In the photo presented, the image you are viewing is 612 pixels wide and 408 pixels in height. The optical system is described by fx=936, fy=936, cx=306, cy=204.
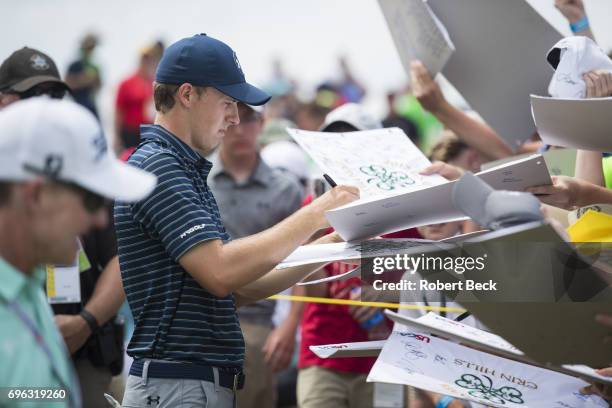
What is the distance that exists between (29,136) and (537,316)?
54.9 inches

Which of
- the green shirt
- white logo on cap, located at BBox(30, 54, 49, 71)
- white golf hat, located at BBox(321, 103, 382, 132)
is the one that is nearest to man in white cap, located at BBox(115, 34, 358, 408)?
the green shirt

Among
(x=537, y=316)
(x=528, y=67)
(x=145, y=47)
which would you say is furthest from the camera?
(x=145, y=47)

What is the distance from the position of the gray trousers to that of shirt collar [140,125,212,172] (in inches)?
26.5

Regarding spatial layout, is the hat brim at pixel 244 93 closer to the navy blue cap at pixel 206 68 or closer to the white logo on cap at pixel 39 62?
the navy blue cap at pixel 206 68

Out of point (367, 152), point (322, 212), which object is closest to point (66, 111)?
point (322, 212)

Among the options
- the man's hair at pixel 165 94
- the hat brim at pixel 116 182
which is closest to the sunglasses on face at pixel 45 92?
the man's hair at pixel 165 94

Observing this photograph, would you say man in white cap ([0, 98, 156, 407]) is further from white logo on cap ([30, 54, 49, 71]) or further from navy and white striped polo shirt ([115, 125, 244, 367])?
white logo on cap ([30, 54, 49, 71])

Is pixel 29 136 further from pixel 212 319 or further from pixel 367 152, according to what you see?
pixel 367 152

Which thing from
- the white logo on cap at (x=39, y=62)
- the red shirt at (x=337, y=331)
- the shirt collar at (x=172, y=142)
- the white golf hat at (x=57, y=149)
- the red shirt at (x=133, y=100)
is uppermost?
the white logo on cap at (x=39, y=62)

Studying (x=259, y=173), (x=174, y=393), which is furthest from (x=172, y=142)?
(x=259, y=173)

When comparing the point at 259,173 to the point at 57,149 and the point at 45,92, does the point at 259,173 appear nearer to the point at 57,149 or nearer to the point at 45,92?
the point at 45,92

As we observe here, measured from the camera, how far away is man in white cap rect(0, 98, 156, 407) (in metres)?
1.73

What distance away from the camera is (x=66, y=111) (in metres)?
1.83

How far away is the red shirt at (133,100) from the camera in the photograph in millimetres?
10641
